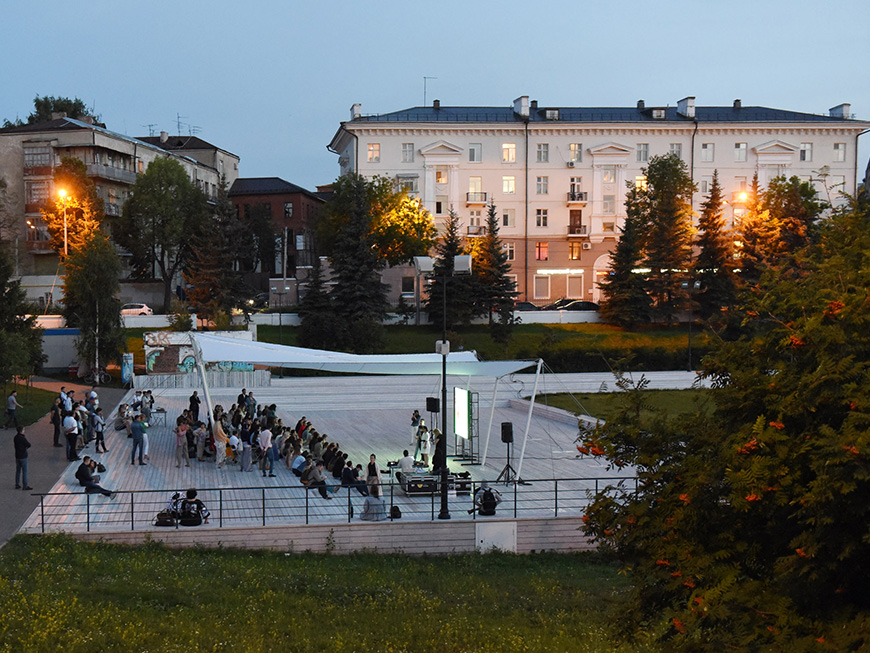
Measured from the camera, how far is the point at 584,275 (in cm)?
6378

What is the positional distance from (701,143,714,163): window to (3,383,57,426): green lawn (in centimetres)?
5009

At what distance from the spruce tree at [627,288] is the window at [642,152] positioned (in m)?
12.7

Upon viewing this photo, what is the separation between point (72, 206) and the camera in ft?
172

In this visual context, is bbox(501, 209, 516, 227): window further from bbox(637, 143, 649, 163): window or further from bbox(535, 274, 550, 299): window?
bbox(637, 143, 649, 163): window

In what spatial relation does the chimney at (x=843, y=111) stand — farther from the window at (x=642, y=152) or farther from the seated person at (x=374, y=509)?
the seated person at (x=374, y=509)

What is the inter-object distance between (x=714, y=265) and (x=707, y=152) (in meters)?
13.5

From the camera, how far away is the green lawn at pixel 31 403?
26.9 metres

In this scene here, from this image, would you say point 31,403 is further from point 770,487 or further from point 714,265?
point 714,265

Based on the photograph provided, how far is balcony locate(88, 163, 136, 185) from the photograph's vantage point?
5900 cm

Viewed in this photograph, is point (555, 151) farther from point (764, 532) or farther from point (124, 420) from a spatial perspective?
point (764, 532)

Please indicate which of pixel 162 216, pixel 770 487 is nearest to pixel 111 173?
pixel 162 216

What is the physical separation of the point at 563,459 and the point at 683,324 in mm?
34064

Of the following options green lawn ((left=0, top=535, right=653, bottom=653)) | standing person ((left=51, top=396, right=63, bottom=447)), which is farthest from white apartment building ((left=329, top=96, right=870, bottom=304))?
green lawn ((left=0, top=535, right=653, bottom=653))

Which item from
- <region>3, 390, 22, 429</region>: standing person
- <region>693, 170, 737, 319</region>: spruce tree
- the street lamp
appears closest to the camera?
the street lamp
